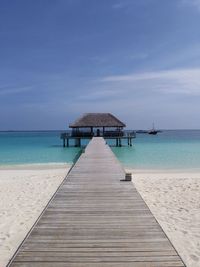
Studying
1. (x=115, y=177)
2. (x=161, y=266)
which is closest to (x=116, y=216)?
(x=161, y=266)

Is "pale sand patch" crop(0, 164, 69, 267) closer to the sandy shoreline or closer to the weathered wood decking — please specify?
the sandy shoreline

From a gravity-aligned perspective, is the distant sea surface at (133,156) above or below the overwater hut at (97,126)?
below

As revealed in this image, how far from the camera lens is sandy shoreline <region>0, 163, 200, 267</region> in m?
5.91

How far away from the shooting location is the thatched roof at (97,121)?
36250 mm

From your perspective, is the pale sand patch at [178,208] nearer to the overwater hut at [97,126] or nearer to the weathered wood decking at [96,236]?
the weathered wood decking at [96,236]

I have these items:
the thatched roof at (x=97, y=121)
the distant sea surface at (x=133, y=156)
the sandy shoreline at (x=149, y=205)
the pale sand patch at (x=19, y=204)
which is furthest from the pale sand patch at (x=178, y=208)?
the thatched roof at (x=97, y=121)

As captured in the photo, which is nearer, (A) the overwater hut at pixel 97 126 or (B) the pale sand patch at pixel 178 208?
(B) the pale sand patch at pixel 178 208

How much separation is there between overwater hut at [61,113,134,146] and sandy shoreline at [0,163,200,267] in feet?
68.4

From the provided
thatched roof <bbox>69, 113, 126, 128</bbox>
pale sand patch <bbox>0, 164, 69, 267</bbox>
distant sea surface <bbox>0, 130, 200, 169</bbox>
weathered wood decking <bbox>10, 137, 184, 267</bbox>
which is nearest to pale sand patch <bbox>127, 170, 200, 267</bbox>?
weathered wood decking <bbox>10, 137, 184, 267</bbox>

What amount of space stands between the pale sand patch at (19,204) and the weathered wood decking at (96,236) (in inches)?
33.9

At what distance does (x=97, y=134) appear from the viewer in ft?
123

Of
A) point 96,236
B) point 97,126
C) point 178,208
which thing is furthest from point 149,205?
A: point 97,126

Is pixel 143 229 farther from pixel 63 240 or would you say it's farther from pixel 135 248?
pixel 63 240

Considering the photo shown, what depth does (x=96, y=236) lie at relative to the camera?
458cm
